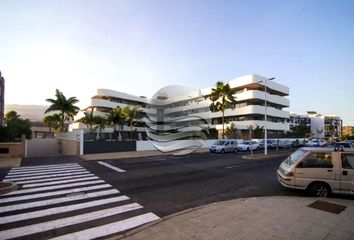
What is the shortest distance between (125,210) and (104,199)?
1.43 meters

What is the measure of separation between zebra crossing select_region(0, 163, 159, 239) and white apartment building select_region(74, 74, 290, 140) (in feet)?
120

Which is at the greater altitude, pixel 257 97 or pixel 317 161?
pixel 257 97

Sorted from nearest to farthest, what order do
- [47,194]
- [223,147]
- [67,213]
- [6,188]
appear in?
[67,213] < [47,194] < [6,188] < [223,147]

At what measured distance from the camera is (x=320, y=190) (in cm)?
803

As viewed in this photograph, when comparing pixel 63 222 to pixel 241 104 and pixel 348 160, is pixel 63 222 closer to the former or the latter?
pixel 348 160

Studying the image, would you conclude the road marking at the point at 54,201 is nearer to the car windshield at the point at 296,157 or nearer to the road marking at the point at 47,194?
the road marking at the point at 47,194

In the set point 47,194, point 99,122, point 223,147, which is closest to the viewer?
point 47,194

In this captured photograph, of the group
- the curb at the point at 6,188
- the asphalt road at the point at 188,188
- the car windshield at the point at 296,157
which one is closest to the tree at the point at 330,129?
the asphalt road at the point at 188,188

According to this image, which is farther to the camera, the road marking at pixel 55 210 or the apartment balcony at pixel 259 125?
the apartment balcony at pixel 259 125

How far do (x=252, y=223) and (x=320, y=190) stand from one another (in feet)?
13.0

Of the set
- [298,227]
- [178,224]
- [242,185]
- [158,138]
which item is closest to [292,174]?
[242,185]

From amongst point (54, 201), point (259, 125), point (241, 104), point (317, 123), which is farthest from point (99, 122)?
point (317, 123)

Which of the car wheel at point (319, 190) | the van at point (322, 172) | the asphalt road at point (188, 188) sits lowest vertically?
the asphalt road at point (188, 188)

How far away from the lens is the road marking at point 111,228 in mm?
5086
